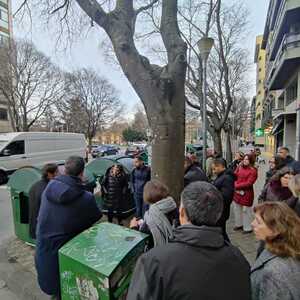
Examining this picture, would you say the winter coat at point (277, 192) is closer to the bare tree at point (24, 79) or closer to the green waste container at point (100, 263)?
the green waste container at point (100, 263)

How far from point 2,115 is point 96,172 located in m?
32.7

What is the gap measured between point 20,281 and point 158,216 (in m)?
2.40

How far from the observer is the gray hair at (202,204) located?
1376mm

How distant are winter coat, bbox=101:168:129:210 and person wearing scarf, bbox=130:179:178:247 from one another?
109 inches

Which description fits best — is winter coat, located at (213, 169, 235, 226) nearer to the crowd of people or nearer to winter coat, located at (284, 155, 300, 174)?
winter coat, located at (284, 155, 300, 174)

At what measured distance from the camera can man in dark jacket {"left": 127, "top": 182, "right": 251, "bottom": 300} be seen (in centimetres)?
122

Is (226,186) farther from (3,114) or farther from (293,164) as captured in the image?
(3,114)

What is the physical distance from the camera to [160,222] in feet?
7.64

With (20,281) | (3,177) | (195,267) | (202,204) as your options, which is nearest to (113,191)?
(20,281)

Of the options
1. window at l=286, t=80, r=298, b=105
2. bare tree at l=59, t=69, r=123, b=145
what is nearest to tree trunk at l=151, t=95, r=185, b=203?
window at l=286, t=80, r=298, b=105

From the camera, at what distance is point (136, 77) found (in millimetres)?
3984

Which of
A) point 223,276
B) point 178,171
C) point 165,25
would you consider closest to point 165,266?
point 223,276

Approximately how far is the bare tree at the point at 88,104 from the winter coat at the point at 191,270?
113 ft

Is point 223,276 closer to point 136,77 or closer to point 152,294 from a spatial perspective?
point 152,294
